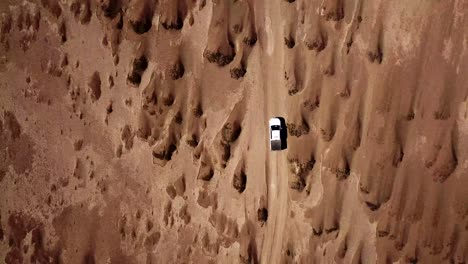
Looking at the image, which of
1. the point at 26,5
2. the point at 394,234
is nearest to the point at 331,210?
the point at 394,234

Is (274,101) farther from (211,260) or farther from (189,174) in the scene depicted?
(211,260)

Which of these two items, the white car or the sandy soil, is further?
the white car

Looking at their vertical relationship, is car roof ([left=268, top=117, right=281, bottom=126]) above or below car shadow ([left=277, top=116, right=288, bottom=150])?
above

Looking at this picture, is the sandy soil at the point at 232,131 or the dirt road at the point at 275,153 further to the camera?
the dirt road at the point at 275,153

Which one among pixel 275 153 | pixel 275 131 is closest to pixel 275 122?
pixel 275 131

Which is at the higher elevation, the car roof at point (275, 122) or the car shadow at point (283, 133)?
the car roof at point (275, 122)

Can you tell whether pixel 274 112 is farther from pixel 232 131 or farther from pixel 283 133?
pixel 232 131

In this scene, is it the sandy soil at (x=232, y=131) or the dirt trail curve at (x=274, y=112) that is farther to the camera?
the dirt trail curve at (x=274, y=112)

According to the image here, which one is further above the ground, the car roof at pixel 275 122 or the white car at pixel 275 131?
the car roof at pixel 275 122
